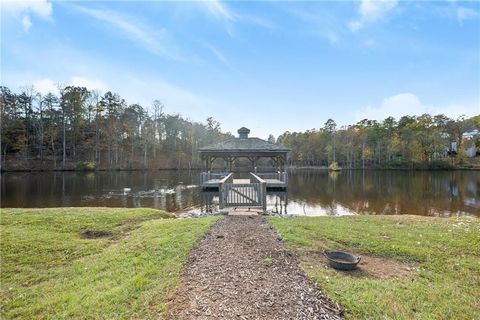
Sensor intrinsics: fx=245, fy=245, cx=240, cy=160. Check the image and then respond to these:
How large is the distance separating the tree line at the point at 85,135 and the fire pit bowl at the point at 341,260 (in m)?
48.0

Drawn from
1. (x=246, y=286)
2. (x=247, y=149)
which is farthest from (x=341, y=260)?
(x=247, y=149)

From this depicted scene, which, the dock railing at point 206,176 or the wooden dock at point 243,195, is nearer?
the wooden dock at point 243,195

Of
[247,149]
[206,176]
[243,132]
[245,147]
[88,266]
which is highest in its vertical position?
[243,132]

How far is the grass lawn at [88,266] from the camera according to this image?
3547 mm

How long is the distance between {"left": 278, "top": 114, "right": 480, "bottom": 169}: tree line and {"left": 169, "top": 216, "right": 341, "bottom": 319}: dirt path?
5851 cm

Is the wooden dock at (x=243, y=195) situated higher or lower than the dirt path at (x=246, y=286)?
higher

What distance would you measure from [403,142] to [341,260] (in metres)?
60.3

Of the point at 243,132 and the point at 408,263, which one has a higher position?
the point at 243,132

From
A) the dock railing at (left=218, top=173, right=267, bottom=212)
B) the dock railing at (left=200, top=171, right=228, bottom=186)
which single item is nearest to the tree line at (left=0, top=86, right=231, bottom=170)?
the dock railing at (left=200, top=171, right=228, bottom=186)

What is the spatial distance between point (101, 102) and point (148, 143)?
1216cm

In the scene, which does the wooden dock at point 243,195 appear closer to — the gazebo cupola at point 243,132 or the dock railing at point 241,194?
the dock railing at point 241,194

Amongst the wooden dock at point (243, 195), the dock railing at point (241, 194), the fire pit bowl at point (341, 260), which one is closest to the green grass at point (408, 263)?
the fire pit bowl at point (341, 260)

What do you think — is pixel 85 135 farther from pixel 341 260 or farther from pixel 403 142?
pixel 403 142

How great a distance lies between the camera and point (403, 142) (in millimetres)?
54156
